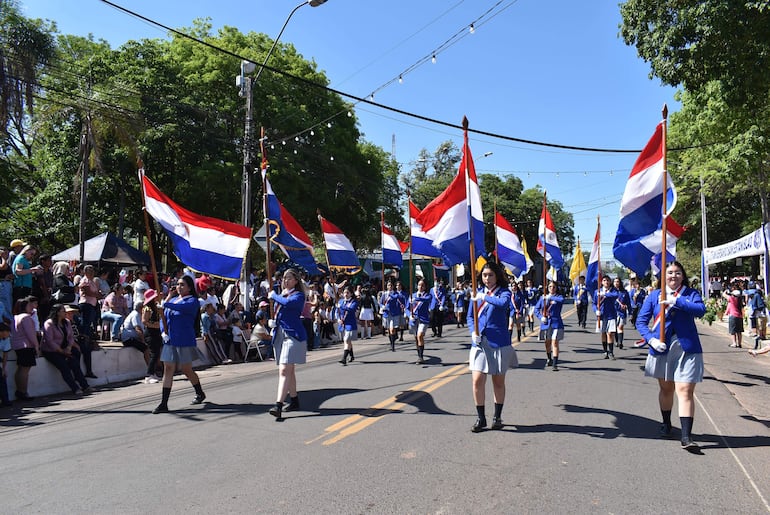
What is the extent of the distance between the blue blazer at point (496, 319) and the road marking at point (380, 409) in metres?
1.70

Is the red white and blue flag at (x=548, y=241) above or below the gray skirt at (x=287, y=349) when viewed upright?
above

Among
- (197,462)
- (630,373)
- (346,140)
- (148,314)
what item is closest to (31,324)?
(148,314)

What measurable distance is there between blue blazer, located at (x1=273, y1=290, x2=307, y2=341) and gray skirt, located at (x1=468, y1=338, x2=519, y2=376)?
2279mm

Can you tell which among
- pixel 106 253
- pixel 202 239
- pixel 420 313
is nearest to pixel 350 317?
pixel 420 313

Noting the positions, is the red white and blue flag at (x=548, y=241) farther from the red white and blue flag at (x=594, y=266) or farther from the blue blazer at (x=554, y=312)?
the blue blazer at (x=554, y=312)

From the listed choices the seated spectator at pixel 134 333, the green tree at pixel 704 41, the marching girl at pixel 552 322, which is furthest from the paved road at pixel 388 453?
the green tree at pixel 704 41

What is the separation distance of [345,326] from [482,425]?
6587 millimetres

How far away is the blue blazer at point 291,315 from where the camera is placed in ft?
24.3

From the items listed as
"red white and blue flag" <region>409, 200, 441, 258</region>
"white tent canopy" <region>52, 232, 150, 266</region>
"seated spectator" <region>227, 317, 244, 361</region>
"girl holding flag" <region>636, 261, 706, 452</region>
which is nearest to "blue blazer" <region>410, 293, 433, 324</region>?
"red white and blue flag" <region>409, 200, 441, 258</region>

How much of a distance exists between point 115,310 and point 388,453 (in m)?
10.3

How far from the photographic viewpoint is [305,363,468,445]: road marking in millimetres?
6332

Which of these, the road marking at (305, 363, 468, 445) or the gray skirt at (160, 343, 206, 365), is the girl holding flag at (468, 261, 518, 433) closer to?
the road marking at (305, 363, 468, 445)

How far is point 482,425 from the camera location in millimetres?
6477

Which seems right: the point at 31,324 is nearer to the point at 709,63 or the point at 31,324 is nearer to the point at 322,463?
the point at 322,463
